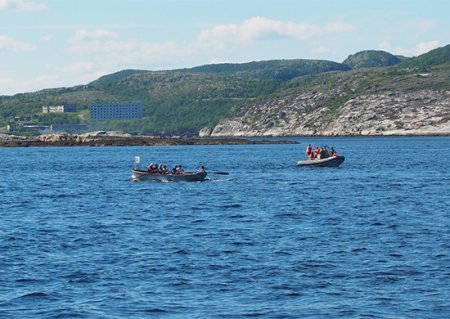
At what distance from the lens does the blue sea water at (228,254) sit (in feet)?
112

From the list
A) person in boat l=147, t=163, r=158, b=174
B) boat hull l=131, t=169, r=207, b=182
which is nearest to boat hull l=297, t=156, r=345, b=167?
boat hull l=131, t=169, r=207, b=182

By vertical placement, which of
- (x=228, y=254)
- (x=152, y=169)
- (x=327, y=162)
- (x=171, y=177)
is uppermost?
(x=152, y=169)

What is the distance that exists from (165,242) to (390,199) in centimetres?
2887

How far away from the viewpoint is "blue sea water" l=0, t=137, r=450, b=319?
34.2 m

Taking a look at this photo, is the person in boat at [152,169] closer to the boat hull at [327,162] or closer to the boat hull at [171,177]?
the boat hull at [171,177]

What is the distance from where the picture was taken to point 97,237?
169ft

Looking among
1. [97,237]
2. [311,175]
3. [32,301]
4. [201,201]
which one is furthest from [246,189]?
[32,301]

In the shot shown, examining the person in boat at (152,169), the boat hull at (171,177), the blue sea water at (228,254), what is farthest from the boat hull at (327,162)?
the blue sea water at (228,254)

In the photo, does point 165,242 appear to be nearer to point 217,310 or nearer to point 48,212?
point 217,310

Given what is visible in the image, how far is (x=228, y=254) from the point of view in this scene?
4447 centimetres

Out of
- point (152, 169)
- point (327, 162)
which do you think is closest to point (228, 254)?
point (152, 169)

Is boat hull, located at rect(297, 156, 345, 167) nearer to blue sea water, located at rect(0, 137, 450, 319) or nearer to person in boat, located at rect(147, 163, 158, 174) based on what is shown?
person in boat, located at rect(147, 163, 158, 174)

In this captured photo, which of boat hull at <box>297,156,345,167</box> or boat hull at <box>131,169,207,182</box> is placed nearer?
boat hull at <box>131,169,207,182</box>

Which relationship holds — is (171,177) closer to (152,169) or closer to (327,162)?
(152,169)
